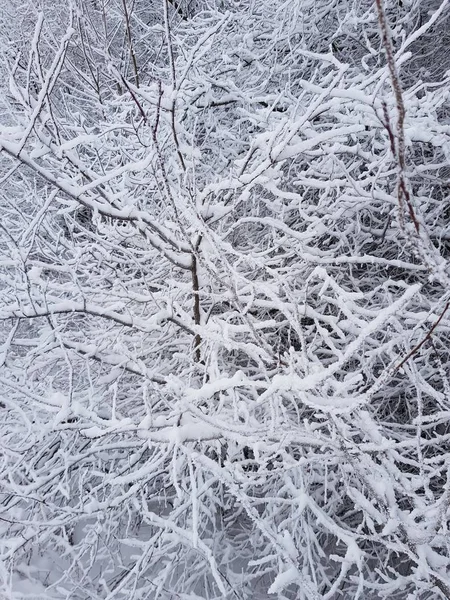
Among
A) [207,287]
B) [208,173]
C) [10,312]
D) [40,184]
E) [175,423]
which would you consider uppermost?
[208,173]

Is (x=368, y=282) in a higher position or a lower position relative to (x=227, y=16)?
lower

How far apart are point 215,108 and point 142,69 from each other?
4.69 feet

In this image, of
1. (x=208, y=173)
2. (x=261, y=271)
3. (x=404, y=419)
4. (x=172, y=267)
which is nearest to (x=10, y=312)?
(x=172, y=267)

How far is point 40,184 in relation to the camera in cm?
532

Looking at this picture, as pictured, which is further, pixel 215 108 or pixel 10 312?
pixel 215 108

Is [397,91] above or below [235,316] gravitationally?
above

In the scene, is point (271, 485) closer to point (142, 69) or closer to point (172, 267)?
point (172, 267)

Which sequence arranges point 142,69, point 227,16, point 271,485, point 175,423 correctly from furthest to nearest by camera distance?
1. point 142,69
2. point 271,485
3. point 227,16
4. point 175,423

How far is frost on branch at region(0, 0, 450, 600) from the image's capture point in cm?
167

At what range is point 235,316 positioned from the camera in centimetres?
293

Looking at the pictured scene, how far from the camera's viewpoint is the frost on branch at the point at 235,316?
5.49ft

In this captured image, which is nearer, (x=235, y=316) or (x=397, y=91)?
(x=397, y=91)

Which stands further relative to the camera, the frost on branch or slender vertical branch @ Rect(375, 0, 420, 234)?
the frost on branch

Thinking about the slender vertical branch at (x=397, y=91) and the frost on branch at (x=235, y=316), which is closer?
the slender vertical branch at (x=397, y=91)
